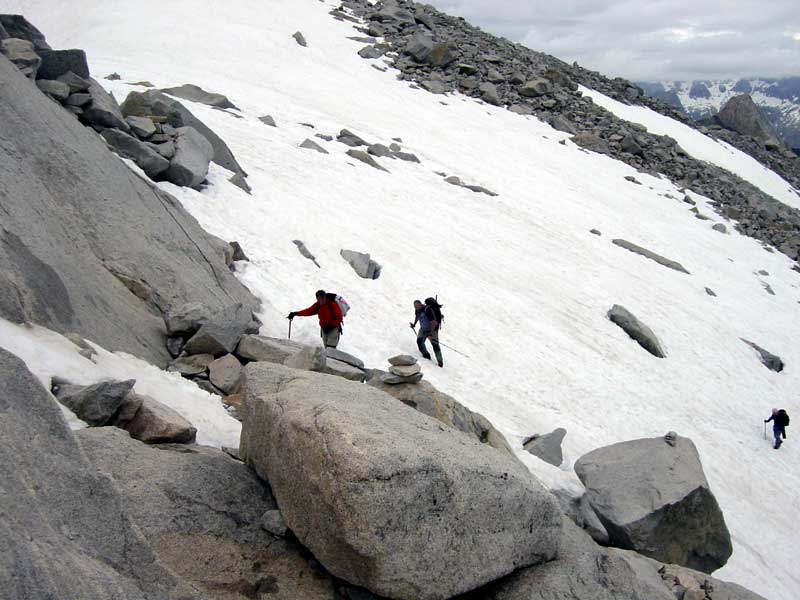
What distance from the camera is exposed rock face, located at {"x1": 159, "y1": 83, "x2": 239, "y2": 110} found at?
→ 2895 centimetres

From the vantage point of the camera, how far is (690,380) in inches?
811

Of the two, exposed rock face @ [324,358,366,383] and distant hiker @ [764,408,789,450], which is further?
distant hiker @ [764,408,789,450]

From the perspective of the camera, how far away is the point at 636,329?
2156 centimetres

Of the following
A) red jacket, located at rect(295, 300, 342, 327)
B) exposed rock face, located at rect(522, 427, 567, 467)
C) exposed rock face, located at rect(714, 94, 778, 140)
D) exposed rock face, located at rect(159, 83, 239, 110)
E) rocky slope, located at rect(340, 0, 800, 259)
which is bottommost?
exposed rock face, located at rect(522, 427, 567, 467)

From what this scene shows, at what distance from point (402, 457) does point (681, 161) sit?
55640 millimetres

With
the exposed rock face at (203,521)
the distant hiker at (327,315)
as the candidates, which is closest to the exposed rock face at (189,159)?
the distant hiker at (327,315)

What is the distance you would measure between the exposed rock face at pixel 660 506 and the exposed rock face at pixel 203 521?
7640mm

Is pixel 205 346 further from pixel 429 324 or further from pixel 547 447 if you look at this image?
pixel 547 447

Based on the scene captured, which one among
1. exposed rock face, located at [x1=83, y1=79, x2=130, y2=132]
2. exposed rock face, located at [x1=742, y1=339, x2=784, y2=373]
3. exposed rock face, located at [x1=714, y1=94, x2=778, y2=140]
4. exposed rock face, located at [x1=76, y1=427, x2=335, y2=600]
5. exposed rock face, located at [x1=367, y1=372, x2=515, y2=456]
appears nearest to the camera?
exposed rock face, located at [x1=76, y1=427, x2=335, y2=600]

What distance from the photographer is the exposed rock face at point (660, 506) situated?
35.3ft

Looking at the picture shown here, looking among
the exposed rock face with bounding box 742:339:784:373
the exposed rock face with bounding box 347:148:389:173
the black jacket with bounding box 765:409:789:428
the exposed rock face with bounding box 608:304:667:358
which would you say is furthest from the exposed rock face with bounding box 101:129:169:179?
the exposed rock face with bounding box 742:339:784:373

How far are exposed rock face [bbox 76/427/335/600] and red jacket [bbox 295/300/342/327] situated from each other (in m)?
6.76

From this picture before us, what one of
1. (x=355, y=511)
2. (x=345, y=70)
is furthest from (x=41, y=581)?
(x=345, y=70)

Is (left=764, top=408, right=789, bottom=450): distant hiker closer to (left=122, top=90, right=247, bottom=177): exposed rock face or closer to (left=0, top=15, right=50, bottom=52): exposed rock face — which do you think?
(left=122, top=90, right=247, bottom=177): exposed rock face
